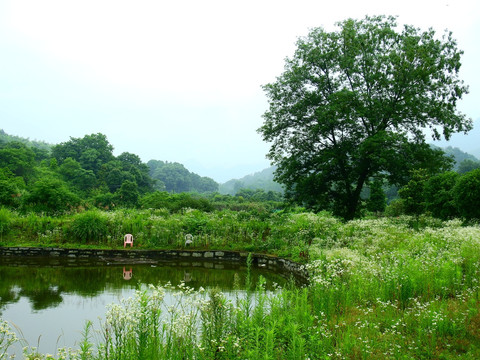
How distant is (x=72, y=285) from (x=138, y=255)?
4625 millimetres

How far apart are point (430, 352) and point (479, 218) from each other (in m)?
10.4

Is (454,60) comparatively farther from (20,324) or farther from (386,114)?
(20,324)

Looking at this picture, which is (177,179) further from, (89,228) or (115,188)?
(89,228)

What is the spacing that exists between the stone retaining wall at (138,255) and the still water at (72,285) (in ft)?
1.83

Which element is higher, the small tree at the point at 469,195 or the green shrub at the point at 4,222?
the small tree at the point at 469,195

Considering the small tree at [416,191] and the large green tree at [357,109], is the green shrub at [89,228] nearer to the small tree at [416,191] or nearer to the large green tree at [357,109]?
the large green tree at [357,109]

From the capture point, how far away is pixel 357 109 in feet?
55.4

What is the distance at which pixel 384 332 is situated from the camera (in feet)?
15.9

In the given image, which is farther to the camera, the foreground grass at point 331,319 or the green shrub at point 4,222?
the green shrub at point 4,222

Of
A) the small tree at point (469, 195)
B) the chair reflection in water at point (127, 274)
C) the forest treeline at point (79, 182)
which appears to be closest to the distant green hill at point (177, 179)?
the forest treeline at point (79, 182)

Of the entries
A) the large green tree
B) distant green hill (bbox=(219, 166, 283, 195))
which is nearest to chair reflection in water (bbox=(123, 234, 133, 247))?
the large green tree

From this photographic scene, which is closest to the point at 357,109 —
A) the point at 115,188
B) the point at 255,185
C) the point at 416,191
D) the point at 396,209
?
the point at 416,191

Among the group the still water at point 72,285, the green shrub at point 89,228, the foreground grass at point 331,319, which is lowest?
the still water at point 72,285

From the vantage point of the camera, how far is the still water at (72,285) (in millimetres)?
6434
